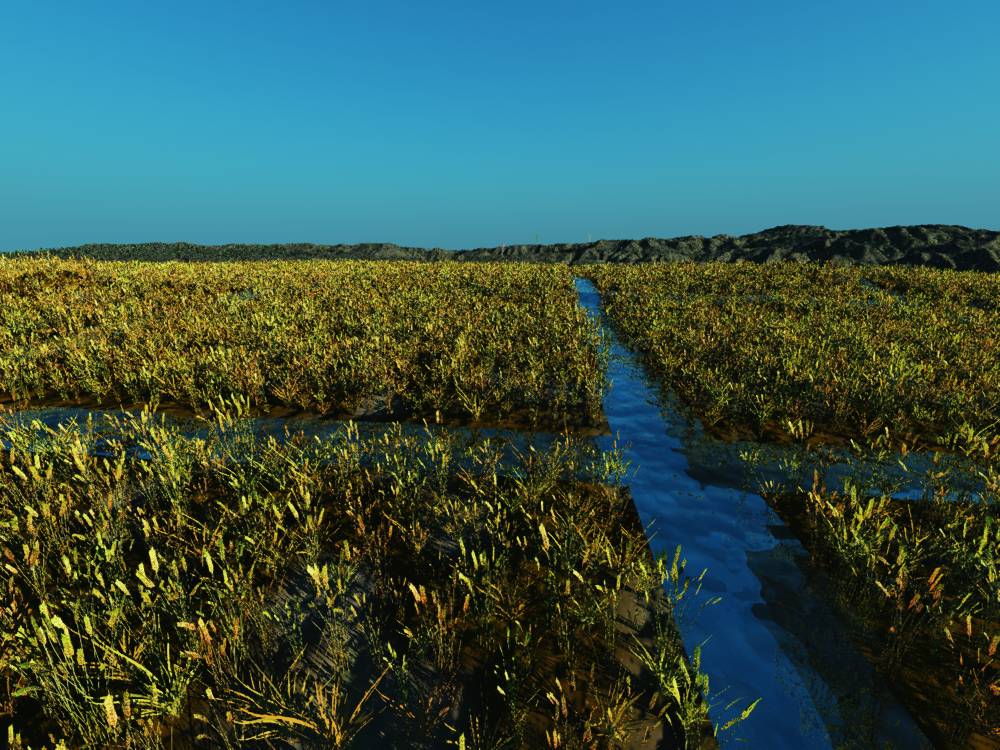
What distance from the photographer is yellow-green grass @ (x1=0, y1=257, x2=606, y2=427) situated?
7332mm

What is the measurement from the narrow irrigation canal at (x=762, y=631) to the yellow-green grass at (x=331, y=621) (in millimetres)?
288

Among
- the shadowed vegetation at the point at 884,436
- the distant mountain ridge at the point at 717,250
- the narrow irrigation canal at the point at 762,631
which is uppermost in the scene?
the distant mountain ridge at the point at 717,250

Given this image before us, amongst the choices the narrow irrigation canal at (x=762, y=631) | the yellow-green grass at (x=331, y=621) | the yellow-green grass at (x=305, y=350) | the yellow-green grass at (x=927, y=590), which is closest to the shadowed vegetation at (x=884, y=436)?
the yellow-green grass at (x=927, y=590)

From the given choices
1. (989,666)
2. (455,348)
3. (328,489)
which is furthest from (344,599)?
(455,348)

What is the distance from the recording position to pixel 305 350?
895cm

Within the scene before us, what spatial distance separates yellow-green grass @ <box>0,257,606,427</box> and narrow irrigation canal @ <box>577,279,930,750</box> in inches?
91.1

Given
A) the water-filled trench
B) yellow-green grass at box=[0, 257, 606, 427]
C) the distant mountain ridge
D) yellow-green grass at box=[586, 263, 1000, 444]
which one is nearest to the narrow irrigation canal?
the water-filled trench

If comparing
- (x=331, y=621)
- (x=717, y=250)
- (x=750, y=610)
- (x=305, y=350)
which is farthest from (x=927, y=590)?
(x=717, y=250)

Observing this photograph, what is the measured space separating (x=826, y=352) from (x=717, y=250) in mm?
34340

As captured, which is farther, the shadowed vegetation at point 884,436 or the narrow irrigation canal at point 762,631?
the shadowed vegetation at point 884,436

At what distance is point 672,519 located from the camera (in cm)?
459

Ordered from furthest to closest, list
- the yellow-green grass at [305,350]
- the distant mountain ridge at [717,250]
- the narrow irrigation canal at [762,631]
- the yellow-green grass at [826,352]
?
the distant mountain ridge at [717,250] < the yellow-green grass at [305,350] < the yellow-green grass at [826,352] < the narrow irrigation canal at [762,631]

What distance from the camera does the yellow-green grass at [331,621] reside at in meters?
2.47

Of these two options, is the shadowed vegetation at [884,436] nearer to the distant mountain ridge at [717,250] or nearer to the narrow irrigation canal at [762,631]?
the narrow irrigation canal at [762,631]
